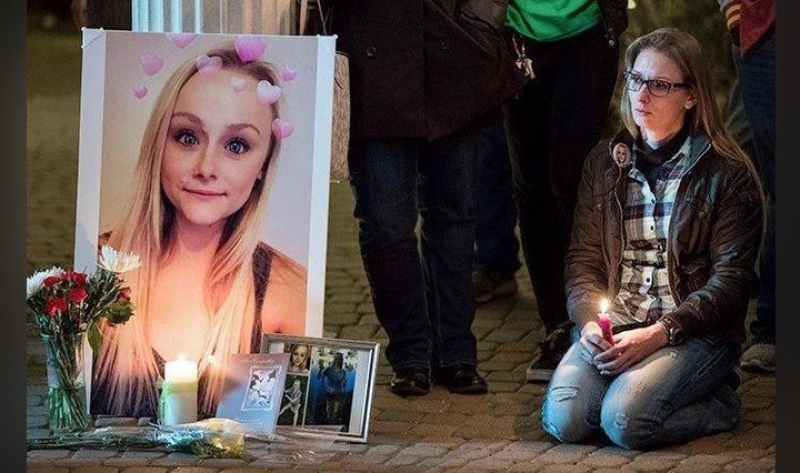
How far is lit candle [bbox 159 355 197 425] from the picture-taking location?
6172mm

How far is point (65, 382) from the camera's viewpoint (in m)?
6.22

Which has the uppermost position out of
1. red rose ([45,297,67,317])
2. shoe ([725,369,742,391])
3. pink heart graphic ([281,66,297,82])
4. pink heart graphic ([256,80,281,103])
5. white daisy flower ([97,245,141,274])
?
pink heart graphic ([281,66,297,82])

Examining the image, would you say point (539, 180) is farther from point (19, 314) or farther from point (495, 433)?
point (19, 314)

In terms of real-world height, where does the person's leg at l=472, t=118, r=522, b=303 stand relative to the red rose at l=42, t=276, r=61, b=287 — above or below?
above

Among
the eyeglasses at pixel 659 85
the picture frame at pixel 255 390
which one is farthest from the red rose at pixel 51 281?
the eyeglasses at pixel 659 85

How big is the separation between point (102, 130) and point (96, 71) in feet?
0.64

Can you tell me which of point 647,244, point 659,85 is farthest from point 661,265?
point 659,85

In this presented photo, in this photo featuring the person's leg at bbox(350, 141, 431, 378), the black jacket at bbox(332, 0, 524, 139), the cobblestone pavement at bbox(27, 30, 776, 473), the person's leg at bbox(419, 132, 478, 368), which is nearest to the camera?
the cobblestone pavement at bbox(27, 30, 776, 473)

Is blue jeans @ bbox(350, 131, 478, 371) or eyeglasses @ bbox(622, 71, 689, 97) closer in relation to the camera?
eyeglasses @ bbox(622, 71, 689, 97)

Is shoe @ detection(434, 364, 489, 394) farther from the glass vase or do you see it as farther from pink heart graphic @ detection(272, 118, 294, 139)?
the glass vase

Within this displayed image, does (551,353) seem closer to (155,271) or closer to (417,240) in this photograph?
(417,240)

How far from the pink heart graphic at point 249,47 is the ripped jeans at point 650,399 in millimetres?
1452

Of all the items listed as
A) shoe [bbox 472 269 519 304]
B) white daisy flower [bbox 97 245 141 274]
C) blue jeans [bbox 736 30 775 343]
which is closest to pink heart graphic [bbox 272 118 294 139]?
white daisy flower [bbox 97 245 141 274]

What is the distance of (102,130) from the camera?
6.28 meters
